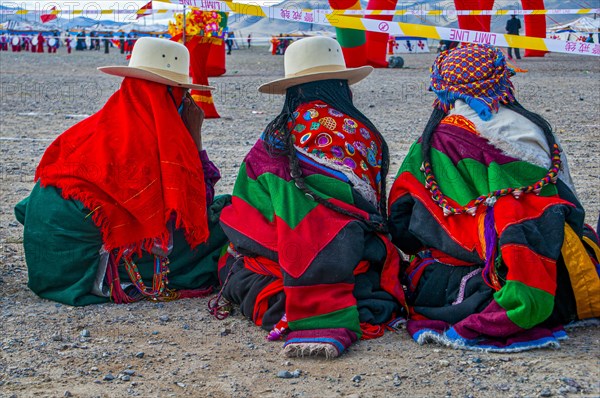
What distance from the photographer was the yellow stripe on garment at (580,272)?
319 centimetres

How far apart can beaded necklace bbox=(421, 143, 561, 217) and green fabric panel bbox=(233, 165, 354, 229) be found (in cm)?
33

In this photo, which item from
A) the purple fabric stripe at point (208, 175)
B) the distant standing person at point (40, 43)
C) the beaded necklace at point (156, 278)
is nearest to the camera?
the beaded necklace at point (156, 278)

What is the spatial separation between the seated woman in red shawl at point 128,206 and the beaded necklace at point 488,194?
3.54 feet

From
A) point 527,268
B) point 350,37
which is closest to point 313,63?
Result: point 527,268

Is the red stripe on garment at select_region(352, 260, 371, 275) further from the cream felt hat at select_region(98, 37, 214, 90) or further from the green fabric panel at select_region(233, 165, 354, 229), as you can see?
the cream felt hat at select_region(98, 37, 214, 90)

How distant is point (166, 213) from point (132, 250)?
0.24m

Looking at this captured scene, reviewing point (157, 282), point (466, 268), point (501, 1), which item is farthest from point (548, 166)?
point (501, 1)

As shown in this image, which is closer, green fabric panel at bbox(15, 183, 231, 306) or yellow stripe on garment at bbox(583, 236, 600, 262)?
yellow stripe on garment at bbox(583, 236, 600, 262)

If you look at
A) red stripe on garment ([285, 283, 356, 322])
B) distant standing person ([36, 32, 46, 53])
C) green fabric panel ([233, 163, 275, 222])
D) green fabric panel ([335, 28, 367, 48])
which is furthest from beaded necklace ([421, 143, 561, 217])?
distant standing person ([36, 32, 46, 53])


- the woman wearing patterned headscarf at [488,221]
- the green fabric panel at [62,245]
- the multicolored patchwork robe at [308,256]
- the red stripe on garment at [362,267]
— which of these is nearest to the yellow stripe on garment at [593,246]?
the woman wearing patterned headscarf at [488,221]

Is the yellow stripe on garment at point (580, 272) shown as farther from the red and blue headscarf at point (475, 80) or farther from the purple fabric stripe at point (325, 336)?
the purple fabric stripe at point (325, 336)

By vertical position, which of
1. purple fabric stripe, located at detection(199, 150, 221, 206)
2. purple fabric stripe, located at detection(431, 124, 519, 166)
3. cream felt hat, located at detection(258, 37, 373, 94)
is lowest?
purple fabric stripe, located at detection(199, 150, 221, 206)

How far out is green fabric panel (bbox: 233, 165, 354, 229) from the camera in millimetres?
3385

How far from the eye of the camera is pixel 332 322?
3209 millimetres
